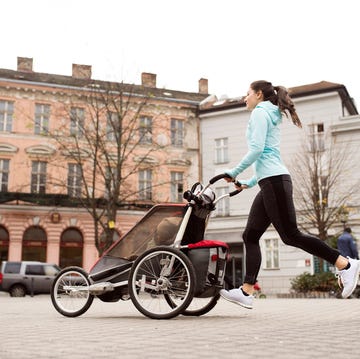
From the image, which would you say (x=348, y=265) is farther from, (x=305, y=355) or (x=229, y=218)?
(x=229, y=218)

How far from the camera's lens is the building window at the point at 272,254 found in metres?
36.1

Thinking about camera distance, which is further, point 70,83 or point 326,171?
→ point 70,83

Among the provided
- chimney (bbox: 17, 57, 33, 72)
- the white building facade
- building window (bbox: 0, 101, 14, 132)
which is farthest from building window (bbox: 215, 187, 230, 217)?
chimney (bbox: 17, 57, 33, 72)

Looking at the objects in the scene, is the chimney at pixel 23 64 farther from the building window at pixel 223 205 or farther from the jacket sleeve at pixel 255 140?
the jacket sleeve at pixel 255 140

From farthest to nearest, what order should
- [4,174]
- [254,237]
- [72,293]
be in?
[4,174], [72,293], [254,237]

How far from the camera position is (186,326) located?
535cm

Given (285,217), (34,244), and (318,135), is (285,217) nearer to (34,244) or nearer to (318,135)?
(318,135)

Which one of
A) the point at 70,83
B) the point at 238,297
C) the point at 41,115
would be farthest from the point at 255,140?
the point at 70,83

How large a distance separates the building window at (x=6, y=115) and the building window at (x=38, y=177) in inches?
113

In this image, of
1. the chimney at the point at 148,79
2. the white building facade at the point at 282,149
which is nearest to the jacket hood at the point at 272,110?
the white building facade at the point at 282,149

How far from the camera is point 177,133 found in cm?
4181

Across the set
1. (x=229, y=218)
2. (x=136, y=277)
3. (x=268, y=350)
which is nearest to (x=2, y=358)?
(x=268, y=350)

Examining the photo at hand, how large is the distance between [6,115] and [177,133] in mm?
11614

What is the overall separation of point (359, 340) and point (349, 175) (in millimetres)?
31160
